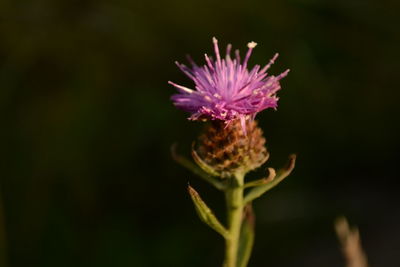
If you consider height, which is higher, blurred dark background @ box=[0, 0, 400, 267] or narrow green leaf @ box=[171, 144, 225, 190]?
blurred dark background @ box=[0, 0, 400, 267]

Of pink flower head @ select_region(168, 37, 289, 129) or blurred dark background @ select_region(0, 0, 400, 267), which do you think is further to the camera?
blurred dark background @ select_region(0, 0, 400, 267)

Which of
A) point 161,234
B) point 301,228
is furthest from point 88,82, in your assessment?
point 301,228

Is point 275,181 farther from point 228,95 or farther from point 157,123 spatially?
point 157,123

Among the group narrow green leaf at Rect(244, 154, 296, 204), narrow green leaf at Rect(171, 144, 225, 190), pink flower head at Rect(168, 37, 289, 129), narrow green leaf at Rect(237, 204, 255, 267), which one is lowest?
narrow green leaf at Rect(237, 204, 255, 267)

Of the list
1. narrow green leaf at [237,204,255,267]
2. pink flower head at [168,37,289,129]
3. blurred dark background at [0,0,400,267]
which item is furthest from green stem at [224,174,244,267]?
blurred dark background at [0,0,400,267]

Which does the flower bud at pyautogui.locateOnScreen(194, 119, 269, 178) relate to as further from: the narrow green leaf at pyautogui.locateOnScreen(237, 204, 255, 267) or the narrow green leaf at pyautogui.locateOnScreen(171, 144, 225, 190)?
the narrow green leaf at pyautogui.locateOnScreen(237, 204, 255, 267)

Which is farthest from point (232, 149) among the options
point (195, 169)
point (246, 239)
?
point (246, 239)

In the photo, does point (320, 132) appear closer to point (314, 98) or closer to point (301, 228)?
point (314, 98)
